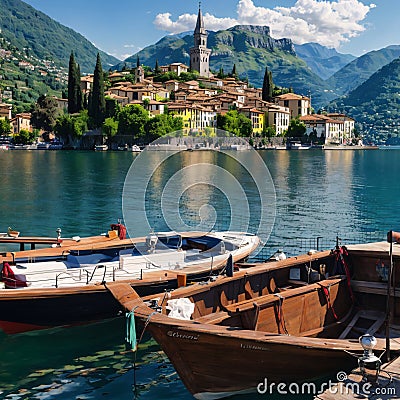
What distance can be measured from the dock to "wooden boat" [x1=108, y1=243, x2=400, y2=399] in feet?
2.66

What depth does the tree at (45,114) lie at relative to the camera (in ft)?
396

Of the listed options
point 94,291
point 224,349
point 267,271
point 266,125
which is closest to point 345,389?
point 224,349

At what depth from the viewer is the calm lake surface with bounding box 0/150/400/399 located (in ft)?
34.1

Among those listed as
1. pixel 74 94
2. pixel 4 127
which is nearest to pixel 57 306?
pixel 74 94

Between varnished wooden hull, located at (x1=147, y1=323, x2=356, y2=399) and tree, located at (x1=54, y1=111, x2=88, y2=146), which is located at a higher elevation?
tree, located at (x1=54, y1=111, x2=88, y2=146)

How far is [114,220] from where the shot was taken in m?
30.5

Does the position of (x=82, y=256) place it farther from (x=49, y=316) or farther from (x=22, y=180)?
(x=22, y=180)

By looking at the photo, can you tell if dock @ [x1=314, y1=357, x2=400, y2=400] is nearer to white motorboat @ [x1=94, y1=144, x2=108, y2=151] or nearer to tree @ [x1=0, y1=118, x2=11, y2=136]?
white motorboat @ [x1=94, y1=144, x2=108, y2=151]

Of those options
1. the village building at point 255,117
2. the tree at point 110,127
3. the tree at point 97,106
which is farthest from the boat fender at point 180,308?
the village building at point 255,117

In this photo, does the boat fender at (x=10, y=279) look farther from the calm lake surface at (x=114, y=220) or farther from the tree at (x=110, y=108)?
the tree at (x=110, y=108)

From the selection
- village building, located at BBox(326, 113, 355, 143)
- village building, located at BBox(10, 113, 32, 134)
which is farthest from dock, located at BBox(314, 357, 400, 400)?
village building, located at BBox(326, 113, 355, 143)

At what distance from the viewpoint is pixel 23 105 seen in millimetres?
169250

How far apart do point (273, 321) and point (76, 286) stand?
4.69 meters

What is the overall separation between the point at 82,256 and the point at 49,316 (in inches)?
110
